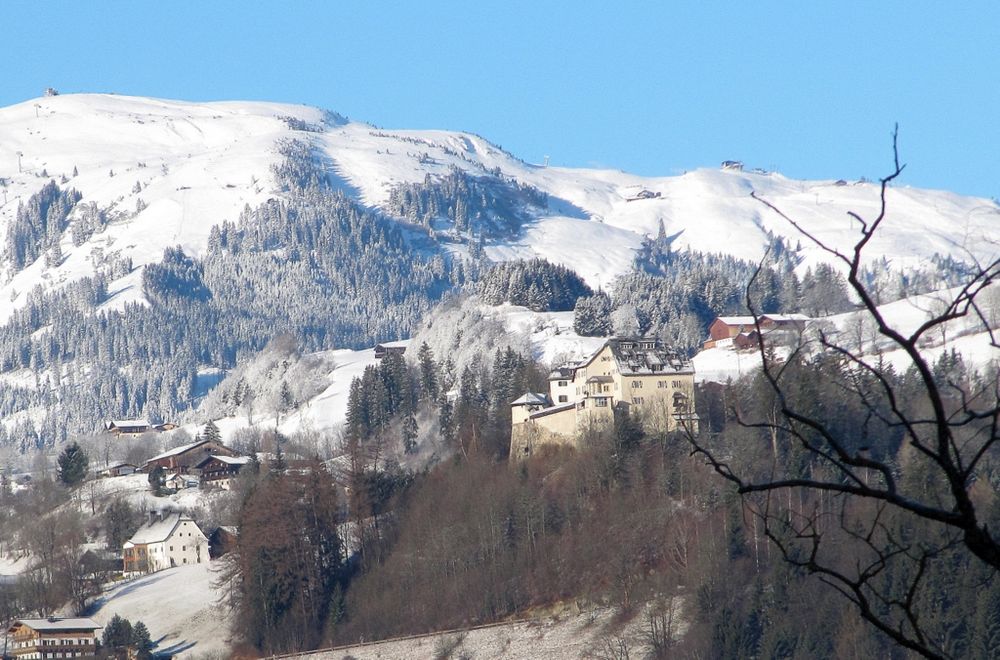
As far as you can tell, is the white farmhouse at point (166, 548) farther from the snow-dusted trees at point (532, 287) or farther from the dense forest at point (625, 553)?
the snow-dusted trees at point (532, 287)

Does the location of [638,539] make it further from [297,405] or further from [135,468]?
[297,405]

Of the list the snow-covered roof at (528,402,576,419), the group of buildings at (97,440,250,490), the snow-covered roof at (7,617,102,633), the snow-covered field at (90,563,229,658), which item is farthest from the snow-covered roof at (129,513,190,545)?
the snow-covered roof at (528,402,576,419)

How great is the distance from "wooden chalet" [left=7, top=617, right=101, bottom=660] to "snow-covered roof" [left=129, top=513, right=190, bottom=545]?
14731 millimetres

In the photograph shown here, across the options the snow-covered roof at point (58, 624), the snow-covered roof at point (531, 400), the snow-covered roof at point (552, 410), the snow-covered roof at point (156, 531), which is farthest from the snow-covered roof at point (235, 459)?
the snow-covered roof at point (58, 624)

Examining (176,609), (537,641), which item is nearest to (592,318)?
(176,609)

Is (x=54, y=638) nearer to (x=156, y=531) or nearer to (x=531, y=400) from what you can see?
Answer: (x=156, y=531)

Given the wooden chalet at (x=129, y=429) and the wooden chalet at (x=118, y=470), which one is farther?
the wooden chalet at (x=129, y=429)

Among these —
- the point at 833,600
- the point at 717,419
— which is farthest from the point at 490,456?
the point at 833,600

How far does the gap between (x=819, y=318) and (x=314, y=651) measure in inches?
2908

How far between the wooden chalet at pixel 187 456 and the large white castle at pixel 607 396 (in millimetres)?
37460

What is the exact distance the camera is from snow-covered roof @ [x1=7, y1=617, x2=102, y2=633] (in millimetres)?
78250

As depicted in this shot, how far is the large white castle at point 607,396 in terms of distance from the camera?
83438mm

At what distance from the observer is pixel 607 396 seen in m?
85.1

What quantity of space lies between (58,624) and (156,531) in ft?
58.6
